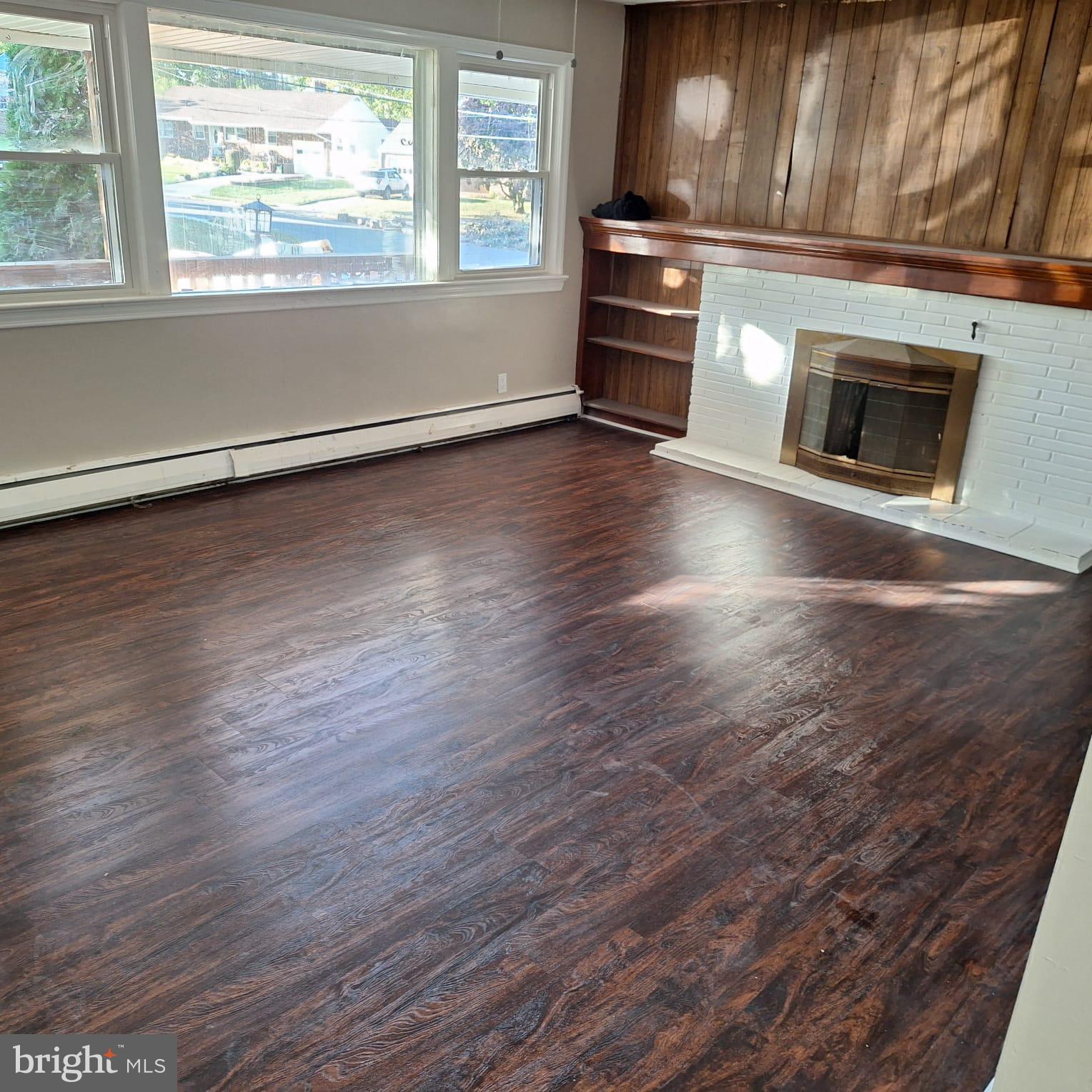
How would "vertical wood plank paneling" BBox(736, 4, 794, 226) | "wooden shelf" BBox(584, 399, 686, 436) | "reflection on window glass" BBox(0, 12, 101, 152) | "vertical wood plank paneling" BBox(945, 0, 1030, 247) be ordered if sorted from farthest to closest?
1. "wooden shelf" BBox(584, 399, 686, 436)
2. "vertical wood plank paneling" BBox(736, 4, 794, 226)
3. "vertical wood plank paneling" BBox(945, 0, 1030, 247)
4. "reflection on window glass" BBox(0, 12, 101, 152)

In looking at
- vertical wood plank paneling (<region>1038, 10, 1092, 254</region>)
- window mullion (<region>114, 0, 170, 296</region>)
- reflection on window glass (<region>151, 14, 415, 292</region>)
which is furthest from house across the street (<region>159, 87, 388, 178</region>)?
vertical wood plank paneling (<region>1038, 10, 1092, 254</region>)

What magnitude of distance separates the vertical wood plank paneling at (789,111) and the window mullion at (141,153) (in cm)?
349

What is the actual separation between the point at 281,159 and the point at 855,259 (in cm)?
307

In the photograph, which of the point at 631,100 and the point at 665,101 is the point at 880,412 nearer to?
the point at 665,101

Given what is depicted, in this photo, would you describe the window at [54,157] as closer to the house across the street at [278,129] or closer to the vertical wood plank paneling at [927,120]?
the house across the street at [278,129]

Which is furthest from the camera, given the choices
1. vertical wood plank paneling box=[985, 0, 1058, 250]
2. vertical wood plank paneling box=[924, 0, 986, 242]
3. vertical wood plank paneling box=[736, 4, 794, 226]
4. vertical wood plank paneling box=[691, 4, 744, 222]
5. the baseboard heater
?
vertical wood plank paneling box=[691, 4, 744, 222]

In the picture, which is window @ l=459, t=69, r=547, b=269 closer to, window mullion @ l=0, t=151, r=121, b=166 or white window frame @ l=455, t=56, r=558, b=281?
white window frame @ l=455, t=56, r=558, b=281

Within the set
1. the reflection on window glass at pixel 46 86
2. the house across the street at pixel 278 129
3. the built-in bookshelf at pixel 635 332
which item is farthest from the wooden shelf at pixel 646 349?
the reflection on window glass at pixel 46 86

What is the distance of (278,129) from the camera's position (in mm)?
5039

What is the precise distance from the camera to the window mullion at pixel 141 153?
14.3 feet

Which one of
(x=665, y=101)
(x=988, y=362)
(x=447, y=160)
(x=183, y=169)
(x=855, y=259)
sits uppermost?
(x=665, y=101)

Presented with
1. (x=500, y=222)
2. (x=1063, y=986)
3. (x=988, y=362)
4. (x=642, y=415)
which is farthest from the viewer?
(x=642, y=415)

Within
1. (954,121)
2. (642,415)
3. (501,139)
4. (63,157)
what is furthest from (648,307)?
(63,157)

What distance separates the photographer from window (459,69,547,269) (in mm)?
5863
